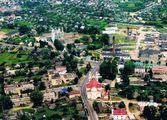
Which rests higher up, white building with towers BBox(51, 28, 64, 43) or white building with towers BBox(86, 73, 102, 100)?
white building with towers BBox(86, 73, 102, 100)

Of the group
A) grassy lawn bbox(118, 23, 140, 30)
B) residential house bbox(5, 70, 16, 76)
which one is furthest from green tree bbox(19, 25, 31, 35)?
residential house bbox(5, 70, 16, 76)

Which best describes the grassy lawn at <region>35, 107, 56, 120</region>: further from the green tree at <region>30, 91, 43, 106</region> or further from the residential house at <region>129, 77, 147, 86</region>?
the residential house at <region>129, 77, 147, 86</region>

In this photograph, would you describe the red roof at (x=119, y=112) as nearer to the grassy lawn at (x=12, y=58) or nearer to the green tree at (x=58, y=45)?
the grassy lawn at (x=12, y=58)

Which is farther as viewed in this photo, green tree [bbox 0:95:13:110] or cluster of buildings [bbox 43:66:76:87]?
cluster of buildings [bbox 43:66:76:87]

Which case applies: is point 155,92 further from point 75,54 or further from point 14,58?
point 14,58

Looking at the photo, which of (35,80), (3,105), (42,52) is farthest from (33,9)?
(3,105)

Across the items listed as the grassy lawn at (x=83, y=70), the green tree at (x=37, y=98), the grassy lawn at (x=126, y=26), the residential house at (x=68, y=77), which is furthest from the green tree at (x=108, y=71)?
the grassy lawn at (x=126, y=26)

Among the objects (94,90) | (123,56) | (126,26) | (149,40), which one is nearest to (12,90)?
(94,90)

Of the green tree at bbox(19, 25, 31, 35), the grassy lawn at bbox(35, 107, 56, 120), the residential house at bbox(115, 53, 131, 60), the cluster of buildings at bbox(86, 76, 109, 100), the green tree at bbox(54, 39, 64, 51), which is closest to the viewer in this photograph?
the grassy lawn at bbox(35, 107, 56, 120)

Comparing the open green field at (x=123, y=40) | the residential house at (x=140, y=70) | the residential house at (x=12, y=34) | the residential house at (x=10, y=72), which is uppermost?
the residential house at (x=140, y=70)
